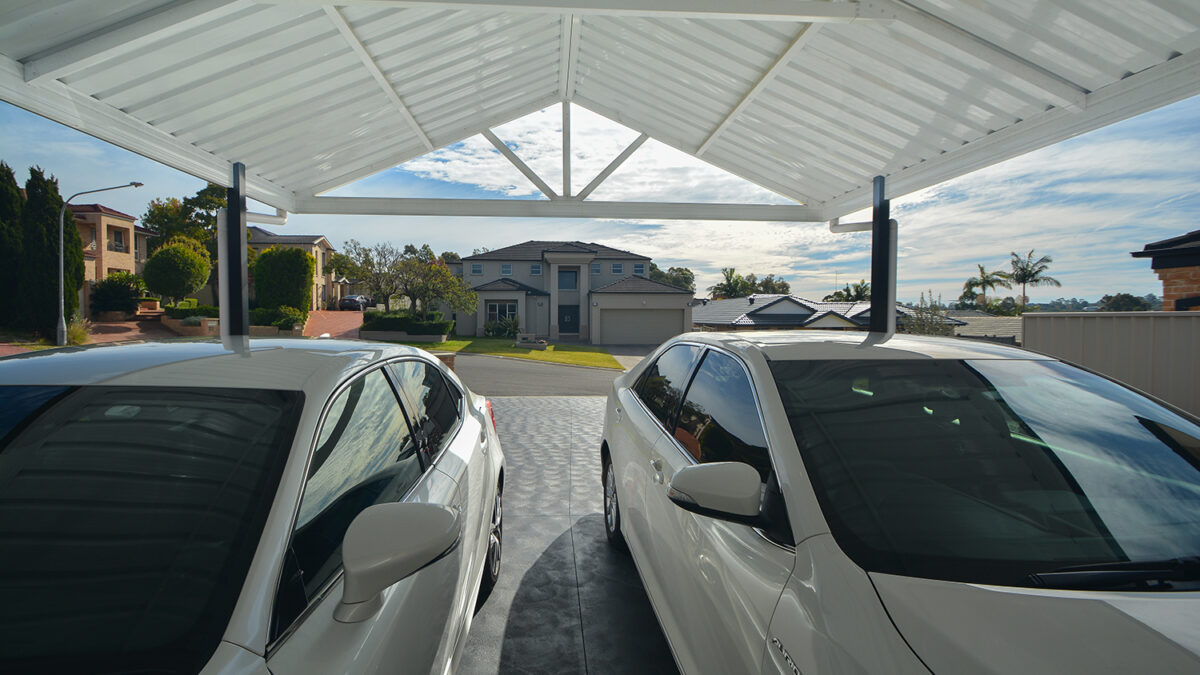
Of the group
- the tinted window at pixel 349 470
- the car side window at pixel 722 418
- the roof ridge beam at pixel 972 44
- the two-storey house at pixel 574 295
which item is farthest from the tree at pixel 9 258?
the roof ridge beam at pixel 972 44

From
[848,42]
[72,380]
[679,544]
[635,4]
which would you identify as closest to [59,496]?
[72,380]

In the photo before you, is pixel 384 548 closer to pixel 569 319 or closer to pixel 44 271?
pixel 44 271

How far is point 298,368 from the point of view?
1.99 m

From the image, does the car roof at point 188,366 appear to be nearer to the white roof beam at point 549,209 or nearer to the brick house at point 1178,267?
the white roof beam at point 549,209

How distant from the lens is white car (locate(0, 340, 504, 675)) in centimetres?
121

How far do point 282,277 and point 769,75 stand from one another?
1058 inches

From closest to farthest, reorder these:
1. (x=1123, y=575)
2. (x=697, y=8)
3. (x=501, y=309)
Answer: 1. (x=1123, y=575)
2. (x=697, y=8)
3. (x=501, y=309)

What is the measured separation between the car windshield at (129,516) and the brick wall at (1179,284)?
→ 12.2 meters

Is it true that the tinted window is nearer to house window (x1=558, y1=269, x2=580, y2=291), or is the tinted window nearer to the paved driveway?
the paved driveway

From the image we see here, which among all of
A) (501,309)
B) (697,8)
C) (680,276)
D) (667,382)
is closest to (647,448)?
(667,382)

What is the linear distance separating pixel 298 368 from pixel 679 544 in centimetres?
157

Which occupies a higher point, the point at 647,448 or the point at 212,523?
the point at 212,523

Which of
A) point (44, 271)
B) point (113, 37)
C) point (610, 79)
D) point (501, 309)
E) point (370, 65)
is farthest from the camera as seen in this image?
point (501, 309)

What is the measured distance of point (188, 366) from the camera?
76.5 inches
